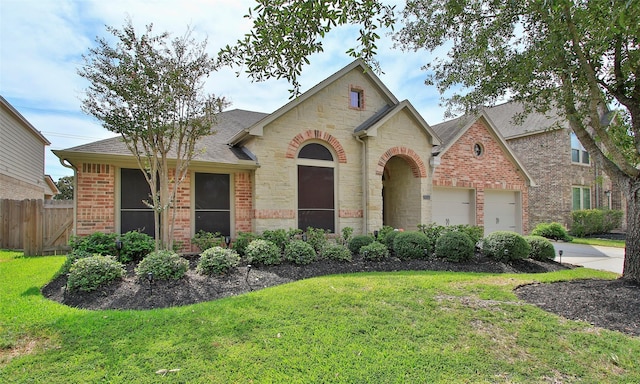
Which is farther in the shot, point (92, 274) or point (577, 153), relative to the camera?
point (577, 153)

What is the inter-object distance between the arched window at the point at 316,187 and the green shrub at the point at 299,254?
2.90 metres

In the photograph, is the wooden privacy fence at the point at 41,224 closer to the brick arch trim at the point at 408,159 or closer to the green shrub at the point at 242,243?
the green shrub at the point at 242,243

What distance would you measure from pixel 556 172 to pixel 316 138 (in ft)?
52.5

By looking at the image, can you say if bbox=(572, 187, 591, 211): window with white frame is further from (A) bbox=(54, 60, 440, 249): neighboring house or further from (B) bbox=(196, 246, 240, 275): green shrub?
(B) bbox=(196, 246, 240, 275): green shrub

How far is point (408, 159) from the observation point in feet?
41.0

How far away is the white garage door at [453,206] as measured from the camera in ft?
45.6

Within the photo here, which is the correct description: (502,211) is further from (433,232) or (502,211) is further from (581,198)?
(581,198)

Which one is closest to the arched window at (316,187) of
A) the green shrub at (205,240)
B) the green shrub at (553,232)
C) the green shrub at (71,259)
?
the green shrub at (205,240)

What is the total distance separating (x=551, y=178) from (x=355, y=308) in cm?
1977

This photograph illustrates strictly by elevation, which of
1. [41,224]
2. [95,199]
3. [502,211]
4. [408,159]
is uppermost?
[408,159]

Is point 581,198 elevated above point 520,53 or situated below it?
below

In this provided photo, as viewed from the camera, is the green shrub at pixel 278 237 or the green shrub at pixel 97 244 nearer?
the green shrub at pixel 97 244

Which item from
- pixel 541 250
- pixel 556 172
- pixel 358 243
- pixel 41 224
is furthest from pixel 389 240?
pixel 556 172

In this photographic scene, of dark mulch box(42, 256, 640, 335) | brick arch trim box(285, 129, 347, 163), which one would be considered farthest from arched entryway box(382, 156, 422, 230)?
dark mulch box(42, 256, 640, 335)
